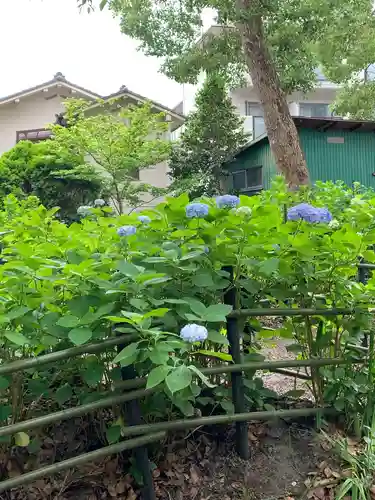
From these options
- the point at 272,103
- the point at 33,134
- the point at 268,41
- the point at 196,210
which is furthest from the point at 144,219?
the point at 33,134

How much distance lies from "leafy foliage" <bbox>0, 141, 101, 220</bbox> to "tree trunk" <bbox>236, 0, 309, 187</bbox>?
381 centimetres

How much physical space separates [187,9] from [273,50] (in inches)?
81.4

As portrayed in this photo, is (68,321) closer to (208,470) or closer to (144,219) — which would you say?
(144,219)

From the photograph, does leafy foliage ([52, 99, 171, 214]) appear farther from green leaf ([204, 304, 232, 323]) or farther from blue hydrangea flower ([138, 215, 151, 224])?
green leaf ([204, 304, 232, 323])

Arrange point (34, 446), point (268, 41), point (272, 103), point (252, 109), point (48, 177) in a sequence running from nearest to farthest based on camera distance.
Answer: point (34, 446), point (272, 103), point (48, 177), point (268, 41), point (252, 109)

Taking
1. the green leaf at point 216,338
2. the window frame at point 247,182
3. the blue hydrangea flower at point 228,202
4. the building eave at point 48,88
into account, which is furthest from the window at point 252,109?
the green leaf at point 216,338

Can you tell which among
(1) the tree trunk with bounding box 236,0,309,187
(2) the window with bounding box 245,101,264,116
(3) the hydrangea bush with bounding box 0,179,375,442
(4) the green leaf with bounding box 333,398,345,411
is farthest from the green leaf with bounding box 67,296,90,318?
(2) the window with bounding box 245,101,264,116

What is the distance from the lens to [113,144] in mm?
10336

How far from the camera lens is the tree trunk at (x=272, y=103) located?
7496 millimetres

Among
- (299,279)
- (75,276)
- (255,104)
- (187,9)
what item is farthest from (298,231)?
(255,104)

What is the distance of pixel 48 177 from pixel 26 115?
767 centimetres

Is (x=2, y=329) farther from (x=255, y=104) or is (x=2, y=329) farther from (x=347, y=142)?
(x=255, y=104)

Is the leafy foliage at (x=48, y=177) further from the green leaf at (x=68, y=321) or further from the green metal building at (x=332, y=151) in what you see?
the green leaf at (x=68, y=321)

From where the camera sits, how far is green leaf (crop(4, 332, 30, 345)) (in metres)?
1.16
